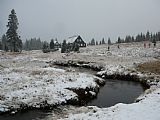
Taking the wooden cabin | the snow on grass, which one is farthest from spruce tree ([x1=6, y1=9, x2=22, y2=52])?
the snow on grass

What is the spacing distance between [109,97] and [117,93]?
2.30m

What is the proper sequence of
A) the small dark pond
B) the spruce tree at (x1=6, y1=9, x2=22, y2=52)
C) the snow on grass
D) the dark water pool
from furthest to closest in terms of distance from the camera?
the spruce tree at (x1=6, y1=9, x2=22, y2=52), the dark water pool, the snow on grass, the small dark pond

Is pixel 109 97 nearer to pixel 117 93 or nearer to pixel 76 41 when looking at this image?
pixel 117 93

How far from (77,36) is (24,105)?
267 feet

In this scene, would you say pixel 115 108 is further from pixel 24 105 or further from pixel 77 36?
pixel 77 36

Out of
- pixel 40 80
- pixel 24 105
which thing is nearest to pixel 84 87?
pixel 40 80

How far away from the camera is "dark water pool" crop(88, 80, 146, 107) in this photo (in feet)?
75.4

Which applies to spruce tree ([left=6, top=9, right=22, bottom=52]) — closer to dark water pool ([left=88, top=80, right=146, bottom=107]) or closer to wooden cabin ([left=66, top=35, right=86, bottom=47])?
wooden cabin ([left=66, top=35, right=86, bottom=47])

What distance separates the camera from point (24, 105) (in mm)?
19031

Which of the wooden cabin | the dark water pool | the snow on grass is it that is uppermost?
the wooden cabin

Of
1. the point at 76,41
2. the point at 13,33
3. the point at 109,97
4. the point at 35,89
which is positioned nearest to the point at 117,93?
the point at 109,97

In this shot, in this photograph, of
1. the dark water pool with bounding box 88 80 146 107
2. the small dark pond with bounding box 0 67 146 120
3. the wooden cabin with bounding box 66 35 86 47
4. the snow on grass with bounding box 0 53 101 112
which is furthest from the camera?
the wooden cabin with bounding box 66 35 86 47

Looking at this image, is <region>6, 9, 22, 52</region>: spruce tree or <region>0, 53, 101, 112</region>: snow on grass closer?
<region>0, 53, 101, 112</region>: snow on grass

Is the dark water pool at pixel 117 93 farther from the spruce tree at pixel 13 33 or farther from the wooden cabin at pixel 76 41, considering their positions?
the wooden cabin at pixel 76 41
